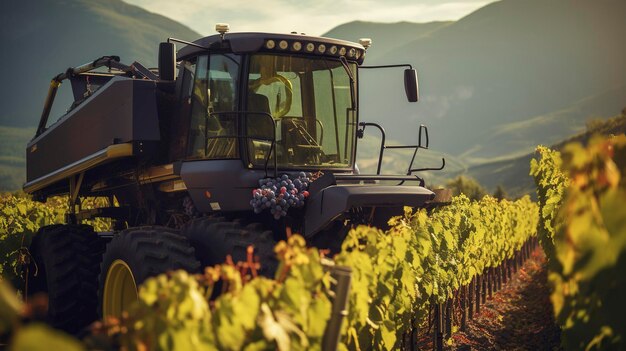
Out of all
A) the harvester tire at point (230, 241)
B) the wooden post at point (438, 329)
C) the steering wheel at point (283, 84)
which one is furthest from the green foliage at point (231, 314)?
the wooden post at point (438, 329)

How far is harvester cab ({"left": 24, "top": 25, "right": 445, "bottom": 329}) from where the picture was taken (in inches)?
215

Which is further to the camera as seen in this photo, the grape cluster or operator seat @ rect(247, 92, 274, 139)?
operator seat @ rect(247, 92, 274, 139)

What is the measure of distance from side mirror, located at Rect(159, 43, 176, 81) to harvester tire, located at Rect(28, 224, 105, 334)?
2145 mm

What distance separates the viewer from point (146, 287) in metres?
2.68

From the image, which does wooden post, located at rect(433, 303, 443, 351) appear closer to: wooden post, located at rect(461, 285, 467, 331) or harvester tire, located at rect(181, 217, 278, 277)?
wooden post, located at rect(461, 285, 467, 331)

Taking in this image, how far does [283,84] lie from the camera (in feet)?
20.5

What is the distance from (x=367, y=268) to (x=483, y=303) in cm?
833

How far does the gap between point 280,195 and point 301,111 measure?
114 centimetres

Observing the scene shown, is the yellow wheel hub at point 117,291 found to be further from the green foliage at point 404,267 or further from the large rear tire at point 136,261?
the green foliage at point 404,267

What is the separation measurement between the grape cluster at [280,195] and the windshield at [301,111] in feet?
1.30

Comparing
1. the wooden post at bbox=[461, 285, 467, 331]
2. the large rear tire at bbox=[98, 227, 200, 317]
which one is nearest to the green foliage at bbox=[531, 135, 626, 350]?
the large rear tire at bbox=[98, 227, 200, 317]

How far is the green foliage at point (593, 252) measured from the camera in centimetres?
261

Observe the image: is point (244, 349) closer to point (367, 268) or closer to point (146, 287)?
point (146, 287)

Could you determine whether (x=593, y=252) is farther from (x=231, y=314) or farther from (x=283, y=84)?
(x=283, y=84)
